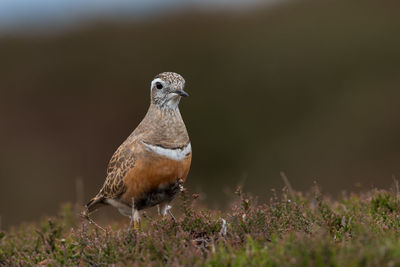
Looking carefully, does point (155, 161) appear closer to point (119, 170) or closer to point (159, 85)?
point (119, 170)

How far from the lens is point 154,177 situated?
6.72 m

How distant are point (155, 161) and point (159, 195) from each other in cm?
44

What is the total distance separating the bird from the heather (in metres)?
0.55

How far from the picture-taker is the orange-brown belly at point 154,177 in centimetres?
670

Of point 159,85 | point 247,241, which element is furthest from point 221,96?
point 247,241

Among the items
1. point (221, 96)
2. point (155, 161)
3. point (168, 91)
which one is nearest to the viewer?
point (155, 161)

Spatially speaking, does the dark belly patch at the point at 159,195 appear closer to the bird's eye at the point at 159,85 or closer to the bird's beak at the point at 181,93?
the bird's beak at the point at 181,93

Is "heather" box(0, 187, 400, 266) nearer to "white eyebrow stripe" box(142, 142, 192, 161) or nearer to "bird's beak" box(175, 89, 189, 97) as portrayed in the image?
"white eyebrow stripe" box(142, 142, 192, 161)

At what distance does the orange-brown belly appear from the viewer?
6.70 meters

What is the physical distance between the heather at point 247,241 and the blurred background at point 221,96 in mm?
10603

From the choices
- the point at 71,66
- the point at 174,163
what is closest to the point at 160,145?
the point at 174,163

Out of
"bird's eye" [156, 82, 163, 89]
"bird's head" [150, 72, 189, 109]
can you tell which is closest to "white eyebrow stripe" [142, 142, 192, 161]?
"bird's head" [150, 72, 189, 109]

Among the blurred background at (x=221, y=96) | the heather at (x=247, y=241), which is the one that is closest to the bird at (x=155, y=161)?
the heather at (x=247, y=241)

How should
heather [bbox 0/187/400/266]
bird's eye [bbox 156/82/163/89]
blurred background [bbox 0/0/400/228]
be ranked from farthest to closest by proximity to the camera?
1. blurred background [bbox 0/0/400/228]
2. bird's eye [bbox 156/82/163/89]
3. heather [bbox 0/187/400/266]
